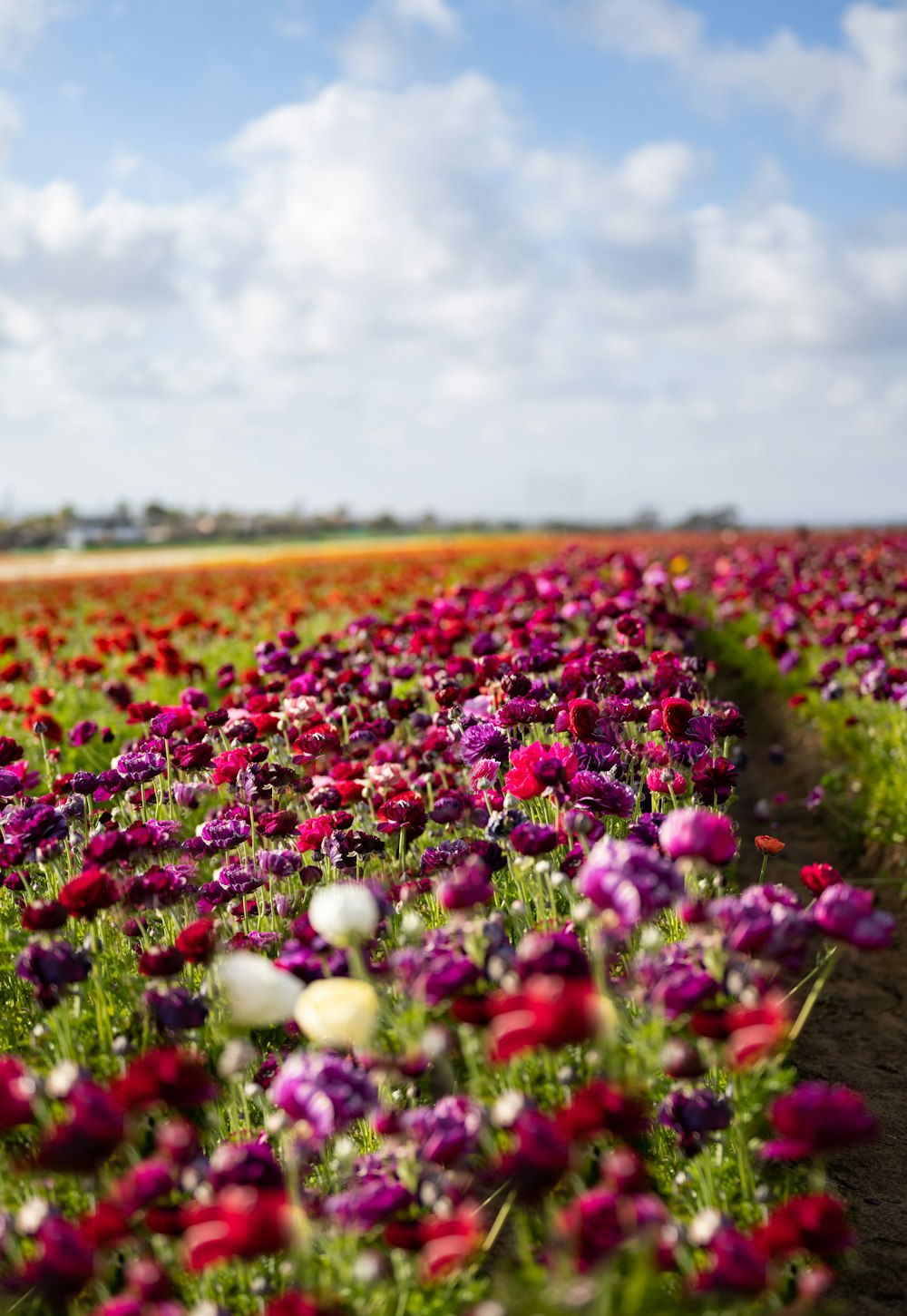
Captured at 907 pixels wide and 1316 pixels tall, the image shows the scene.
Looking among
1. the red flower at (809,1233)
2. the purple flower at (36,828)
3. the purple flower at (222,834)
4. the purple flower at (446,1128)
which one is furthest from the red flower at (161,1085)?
the purple flower at (222,834)

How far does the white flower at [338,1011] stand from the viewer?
84.3 inches

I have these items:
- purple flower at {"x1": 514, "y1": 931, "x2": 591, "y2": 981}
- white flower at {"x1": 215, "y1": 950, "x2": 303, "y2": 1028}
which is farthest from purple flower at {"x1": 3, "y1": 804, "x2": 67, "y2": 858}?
purple flower at {"x1": 514, "y1": 931, "x2": 591, "y2": 981}

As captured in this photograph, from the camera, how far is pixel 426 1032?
226 centimetres

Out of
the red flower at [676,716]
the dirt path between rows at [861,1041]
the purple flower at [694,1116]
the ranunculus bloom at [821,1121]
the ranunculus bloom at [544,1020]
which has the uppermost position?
the red flower at [676,716]

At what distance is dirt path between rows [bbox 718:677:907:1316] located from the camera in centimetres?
321

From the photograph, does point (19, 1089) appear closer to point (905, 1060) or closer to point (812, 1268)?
point (812, 1268)

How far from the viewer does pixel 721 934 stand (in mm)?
2314

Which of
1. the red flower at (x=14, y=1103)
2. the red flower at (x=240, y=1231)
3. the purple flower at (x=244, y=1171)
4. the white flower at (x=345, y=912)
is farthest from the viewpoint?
the white flower at (x=345, y=912)

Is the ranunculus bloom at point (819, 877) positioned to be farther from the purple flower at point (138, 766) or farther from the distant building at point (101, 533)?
the distant building at point (101, 533)

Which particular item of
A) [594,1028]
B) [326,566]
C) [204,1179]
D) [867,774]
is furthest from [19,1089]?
[326,566]

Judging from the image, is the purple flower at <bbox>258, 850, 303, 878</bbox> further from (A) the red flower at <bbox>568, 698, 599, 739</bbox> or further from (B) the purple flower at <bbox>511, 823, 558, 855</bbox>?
(B) the purple flower at <bbox>511, 823, 558, 855</bbox>

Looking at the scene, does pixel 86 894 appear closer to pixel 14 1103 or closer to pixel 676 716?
pixel 14 1103

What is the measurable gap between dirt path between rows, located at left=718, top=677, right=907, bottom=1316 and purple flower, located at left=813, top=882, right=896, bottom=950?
86 cm

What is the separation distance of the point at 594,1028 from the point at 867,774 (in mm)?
6359
